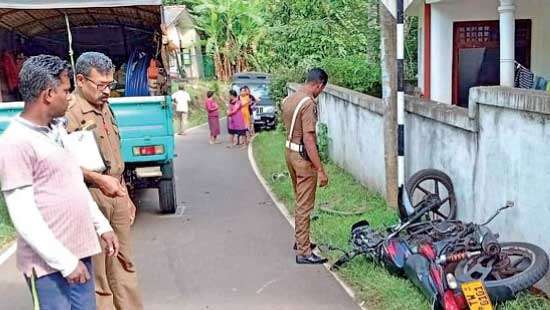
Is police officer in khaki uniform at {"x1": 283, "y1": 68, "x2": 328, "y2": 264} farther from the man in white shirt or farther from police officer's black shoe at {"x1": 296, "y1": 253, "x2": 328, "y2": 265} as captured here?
the man in white shirt

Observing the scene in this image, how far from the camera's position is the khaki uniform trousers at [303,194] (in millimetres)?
6355

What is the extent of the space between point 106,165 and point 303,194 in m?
2.55

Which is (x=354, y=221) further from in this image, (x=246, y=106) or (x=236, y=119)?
(x=246, y=106)

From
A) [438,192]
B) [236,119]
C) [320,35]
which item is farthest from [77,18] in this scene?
[320,35]

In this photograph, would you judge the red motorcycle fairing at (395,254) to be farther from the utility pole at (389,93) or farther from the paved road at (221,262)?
the utility pole at (389,93)

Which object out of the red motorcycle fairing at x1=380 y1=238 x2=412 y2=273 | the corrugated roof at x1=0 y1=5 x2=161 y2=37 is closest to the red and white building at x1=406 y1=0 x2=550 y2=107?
the corrugated roof at x1=0 y1=5 x2=161 y2=37

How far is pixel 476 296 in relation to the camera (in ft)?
13.9

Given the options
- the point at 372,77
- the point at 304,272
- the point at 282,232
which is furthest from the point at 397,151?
the point at 372,77

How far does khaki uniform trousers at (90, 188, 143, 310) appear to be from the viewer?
14.0ft

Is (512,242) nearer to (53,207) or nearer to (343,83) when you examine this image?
(53,207)

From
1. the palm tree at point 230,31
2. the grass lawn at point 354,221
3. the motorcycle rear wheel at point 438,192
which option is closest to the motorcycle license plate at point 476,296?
the grass lawn at point 354,221

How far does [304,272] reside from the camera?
19.8ft

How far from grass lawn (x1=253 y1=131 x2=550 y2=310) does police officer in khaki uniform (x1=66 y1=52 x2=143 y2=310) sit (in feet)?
6.38

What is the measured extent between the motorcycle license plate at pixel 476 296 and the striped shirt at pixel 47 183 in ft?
8.12
